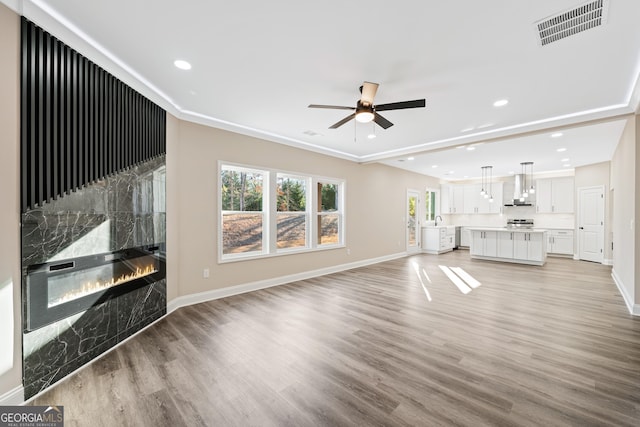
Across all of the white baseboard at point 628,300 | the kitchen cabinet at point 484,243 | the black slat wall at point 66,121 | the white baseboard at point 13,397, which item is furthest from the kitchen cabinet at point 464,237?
the white baseboard at point 13,397

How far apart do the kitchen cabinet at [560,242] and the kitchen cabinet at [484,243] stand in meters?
2.47

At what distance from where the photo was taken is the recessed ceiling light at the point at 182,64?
2.68m

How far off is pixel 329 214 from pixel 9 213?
508 centimetres

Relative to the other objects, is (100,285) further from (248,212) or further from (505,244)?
(505,244)

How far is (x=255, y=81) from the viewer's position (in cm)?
305

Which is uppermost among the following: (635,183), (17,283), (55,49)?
(55,49)

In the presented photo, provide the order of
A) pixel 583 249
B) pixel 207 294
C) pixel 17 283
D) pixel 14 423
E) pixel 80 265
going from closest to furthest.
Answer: pixel 14 423 < pixel 17 283 < pixel 80 265 < pixel 207 294 < pixel 583 249

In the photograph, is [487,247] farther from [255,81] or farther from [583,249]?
[255,81]

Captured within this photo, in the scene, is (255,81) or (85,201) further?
(255,81)

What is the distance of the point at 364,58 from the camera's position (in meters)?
2.57

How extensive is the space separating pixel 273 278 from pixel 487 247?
6.30 m

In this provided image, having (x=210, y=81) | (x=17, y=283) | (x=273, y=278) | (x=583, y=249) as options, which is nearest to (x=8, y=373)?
(x=17, y=283)

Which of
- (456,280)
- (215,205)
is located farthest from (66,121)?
(456,280)

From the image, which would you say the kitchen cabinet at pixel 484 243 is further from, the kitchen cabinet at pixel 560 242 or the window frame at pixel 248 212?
the window frame at pixel 248 212
